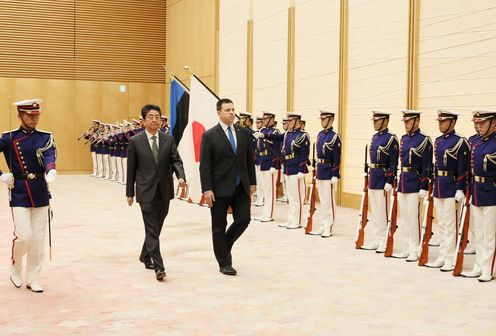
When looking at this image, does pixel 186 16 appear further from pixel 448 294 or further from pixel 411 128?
pixel 448 294

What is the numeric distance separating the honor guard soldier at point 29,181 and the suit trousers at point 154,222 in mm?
923

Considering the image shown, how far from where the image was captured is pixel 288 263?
23.4 ft

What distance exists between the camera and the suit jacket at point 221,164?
249 inches

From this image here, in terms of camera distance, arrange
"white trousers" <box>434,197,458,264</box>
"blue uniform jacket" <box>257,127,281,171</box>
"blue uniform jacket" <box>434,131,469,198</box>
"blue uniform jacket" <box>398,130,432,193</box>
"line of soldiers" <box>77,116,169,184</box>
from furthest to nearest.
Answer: "line of soldiers" <box>77,116,169,184</box>, "blue uniform jacket" <box>257,127,281,171</box>, "blue uniform jacket" <box>398,130,432,193</box>, "white trousers" <box>434,197,458,264</box>, "blue uniform jacket" <box>434,131,469,198</box>

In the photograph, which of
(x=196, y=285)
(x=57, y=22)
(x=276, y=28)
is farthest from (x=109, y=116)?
(x=196, y=285)

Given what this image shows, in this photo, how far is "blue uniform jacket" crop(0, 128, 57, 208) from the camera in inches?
220

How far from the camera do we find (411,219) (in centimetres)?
736

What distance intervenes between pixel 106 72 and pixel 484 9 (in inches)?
595

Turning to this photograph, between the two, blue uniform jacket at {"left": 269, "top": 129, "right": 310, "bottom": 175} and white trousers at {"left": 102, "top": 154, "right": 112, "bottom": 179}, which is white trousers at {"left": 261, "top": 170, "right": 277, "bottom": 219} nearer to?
blue uniform jacket at {"left": 269, "top": 129, "right": 310, "bottom": 175}

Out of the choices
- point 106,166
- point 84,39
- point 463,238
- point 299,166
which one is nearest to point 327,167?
Answer: point 299,166

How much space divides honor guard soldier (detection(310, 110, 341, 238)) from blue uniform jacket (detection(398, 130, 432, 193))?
164cm

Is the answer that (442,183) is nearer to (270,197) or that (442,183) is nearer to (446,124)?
(446,124)

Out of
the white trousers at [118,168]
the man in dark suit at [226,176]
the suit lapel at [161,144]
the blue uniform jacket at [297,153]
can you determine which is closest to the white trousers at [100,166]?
the white trousers at [118,168]

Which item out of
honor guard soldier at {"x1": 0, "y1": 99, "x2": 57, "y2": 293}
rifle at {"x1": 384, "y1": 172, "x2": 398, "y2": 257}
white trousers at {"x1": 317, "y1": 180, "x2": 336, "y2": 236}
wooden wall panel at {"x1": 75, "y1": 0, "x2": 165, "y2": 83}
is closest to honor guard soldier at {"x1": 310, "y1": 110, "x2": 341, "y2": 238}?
white trousers at {"x1": 317, "y1": 180, "x2": 336, "y2": 236}
